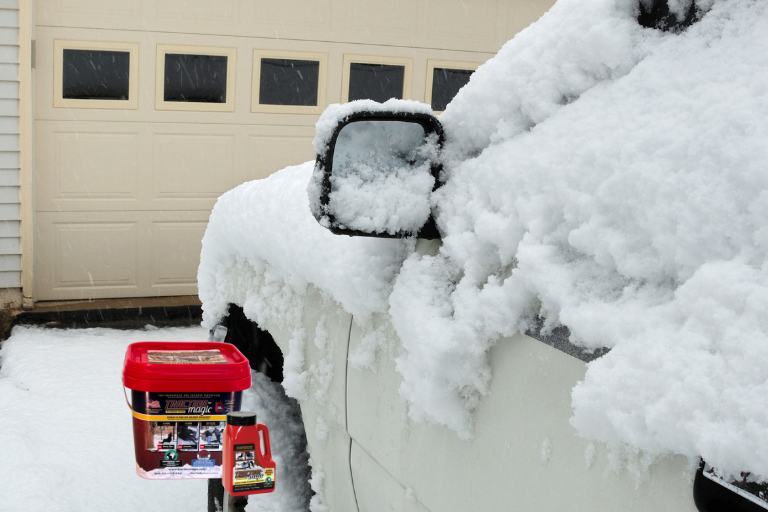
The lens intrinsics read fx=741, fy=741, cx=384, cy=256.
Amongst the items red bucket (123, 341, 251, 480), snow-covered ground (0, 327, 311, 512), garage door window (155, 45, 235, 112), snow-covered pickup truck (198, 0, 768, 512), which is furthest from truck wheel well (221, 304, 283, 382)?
garage door window (155, 45, 235, 112)

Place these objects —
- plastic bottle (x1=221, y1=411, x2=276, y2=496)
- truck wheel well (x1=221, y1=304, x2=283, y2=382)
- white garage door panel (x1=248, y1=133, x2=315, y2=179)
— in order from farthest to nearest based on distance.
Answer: white garage door panel (x1=248, y1=133, x2=315, y2=179) → truck wheel well (x1=221, y1=304, x2=283, y2=382) → plastic bottle (x1=221, y1=411, x2=276, y2=496)

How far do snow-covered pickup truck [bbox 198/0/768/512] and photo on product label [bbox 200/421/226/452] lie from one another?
1.25 feet

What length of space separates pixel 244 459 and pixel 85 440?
2304mm

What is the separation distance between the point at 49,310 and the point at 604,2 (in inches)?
243

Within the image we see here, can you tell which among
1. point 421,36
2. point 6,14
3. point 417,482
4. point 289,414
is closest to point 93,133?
point 6,14

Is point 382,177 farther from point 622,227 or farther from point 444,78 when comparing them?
point 444,78

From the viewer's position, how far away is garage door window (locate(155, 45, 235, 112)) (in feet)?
21.7

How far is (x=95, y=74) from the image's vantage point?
21.0 feet

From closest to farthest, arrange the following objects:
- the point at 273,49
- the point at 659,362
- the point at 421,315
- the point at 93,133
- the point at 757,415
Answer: the point at 757,415, the point at 659,362, the point at 421,315, the point at 93,133, the point at 273,49

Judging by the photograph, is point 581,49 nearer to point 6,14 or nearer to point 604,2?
point 604,2

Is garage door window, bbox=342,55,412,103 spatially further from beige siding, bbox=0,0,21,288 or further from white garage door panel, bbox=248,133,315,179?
beige siding, bbox=0,0,21,288

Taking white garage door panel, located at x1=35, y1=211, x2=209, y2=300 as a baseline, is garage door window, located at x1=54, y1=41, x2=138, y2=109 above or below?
above

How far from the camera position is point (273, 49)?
6898 mm

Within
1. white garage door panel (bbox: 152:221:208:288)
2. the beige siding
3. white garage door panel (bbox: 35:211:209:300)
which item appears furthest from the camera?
white garage door panel (bbox: 152:221:208:288)
